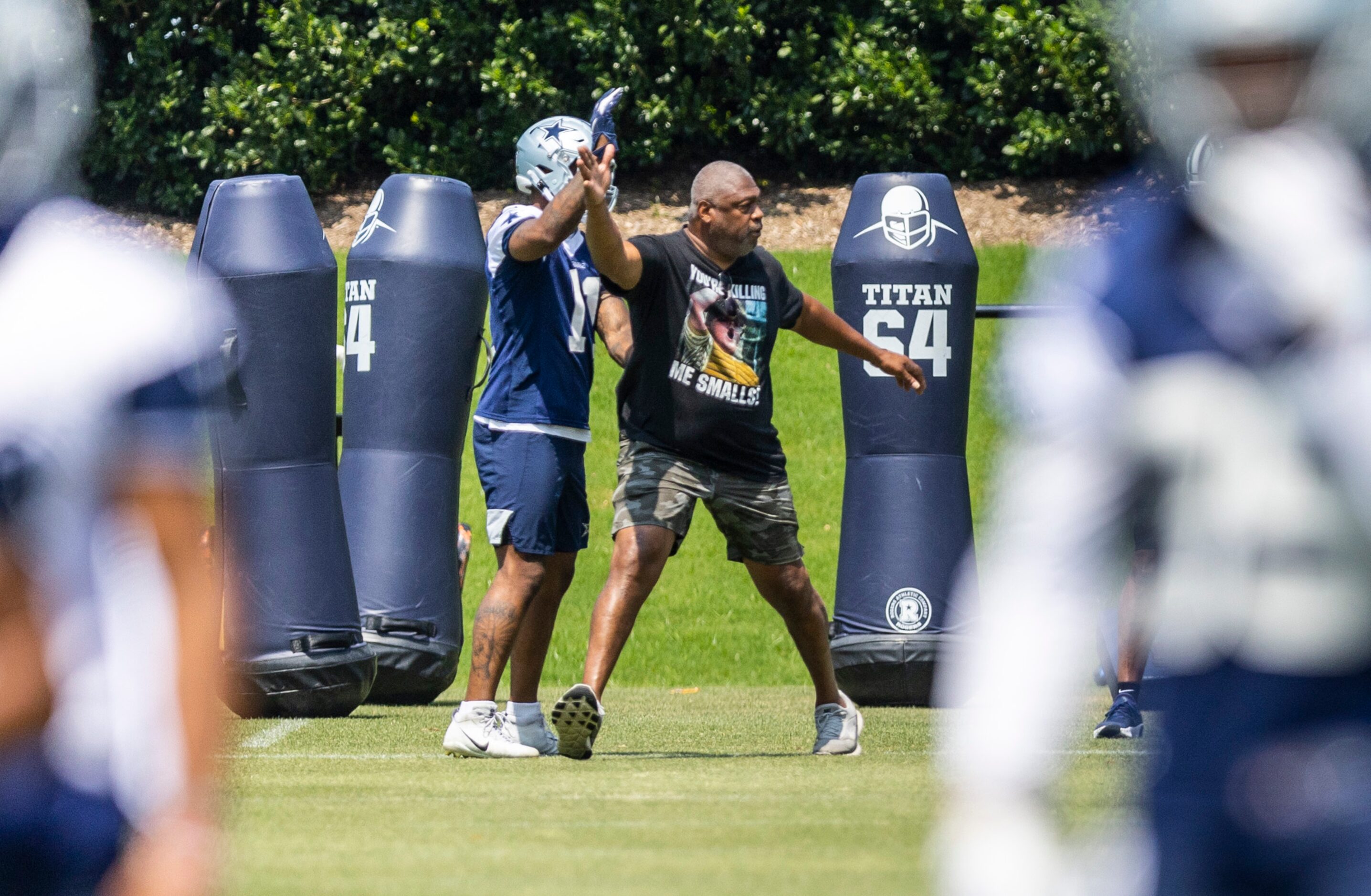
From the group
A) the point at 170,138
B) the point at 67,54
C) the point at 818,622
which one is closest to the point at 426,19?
the point at 170,138

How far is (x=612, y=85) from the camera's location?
73.4 feet

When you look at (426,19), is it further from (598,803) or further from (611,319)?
(598,803)

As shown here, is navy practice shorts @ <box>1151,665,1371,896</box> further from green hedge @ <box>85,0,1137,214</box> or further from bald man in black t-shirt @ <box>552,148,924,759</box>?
green hedge @ <box>85,0,1137,214</box>

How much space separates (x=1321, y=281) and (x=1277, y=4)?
0.78ft

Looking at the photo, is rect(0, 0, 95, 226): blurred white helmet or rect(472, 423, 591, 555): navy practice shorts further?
rect(472, 423, 591, 555): navy practice shorts

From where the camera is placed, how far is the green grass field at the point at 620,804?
3.95 m

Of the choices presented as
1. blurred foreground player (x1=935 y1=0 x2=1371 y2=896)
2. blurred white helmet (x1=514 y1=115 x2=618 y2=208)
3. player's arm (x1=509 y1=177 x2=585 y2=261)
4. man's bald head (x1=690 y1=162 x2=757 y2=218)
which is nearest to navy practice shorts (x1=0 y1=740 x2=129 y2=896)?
blurred foreground player (x1=935 y1=0 x2=1371 y2=896)

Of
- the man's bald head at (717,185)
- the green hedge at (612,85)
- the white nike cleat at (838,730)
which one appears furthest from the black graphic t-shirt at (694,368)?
the green hedge at (612,85)

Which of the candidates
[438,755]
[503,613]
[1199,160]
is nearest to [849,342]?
[503,613]

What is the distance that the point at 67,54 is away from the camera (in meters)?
1.67

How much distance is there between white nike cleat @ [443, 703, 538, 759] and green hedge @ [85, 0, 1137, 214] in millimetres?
15646

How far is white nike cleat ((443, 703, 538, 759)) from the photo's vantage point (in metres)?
6.11

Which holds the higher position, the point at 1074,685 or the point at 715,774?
the point at 1074,685

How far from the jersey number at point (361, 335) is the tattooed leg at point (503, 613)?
2407 millimetres
